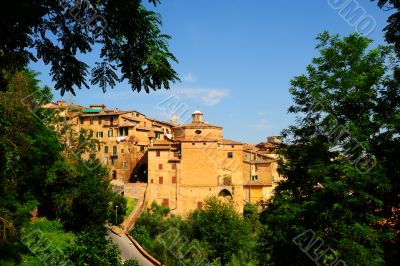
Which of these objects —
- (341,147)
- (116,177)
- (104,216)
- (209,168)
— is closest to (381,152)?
(341,147)

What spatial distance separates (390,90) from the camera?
1295 centimetres

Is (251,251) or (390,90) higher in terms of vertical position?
(390,90)

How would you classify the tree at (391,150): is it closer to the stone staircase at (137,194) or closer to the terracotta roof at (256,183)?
the stone staircase at (137,194)

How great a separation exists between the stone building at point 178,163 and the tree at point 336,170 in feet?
112

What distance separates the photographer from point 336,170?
1295 cm

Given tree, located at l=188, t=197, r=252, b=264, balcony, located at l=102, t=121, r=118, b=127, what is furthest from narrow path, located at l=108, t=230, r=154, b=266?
balcony, located at l=102, t=121, r=118, b=127

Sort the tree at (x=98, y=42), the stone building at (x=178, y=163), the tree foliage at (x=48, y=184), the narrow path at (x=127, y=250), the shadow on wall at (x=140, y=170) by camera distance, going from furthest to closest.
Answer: the shadow on wall at (x=140, y=170), the stone building at (x=178, y=163), the narrow path at (x=127, y=250), the tree foliage at (x=48, y=184), the tree at (x=98, y=42)

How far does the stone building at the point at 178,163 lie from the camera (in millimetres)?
49094

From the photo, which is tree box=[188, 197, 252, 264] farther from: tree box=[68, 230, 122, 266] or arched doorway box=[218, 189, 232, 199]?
tree box=[68, 230, 122, 266]

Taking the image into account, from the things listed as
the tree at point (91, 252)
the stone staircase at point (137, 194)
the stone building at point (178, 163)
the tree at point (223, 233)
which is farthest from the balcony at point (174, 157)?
the tree at point (91, 252)

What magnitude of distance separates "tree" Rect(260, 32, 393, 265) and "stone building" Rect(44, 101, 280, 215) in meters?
34.3

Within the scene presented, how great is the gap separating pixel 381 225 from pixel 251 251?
20.8 m

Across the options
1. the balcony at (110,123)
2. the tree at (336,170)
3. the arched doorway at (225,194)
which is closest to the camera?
the tree at (336,170)

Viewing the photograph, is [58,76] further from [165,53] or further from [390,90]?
[390,90]
